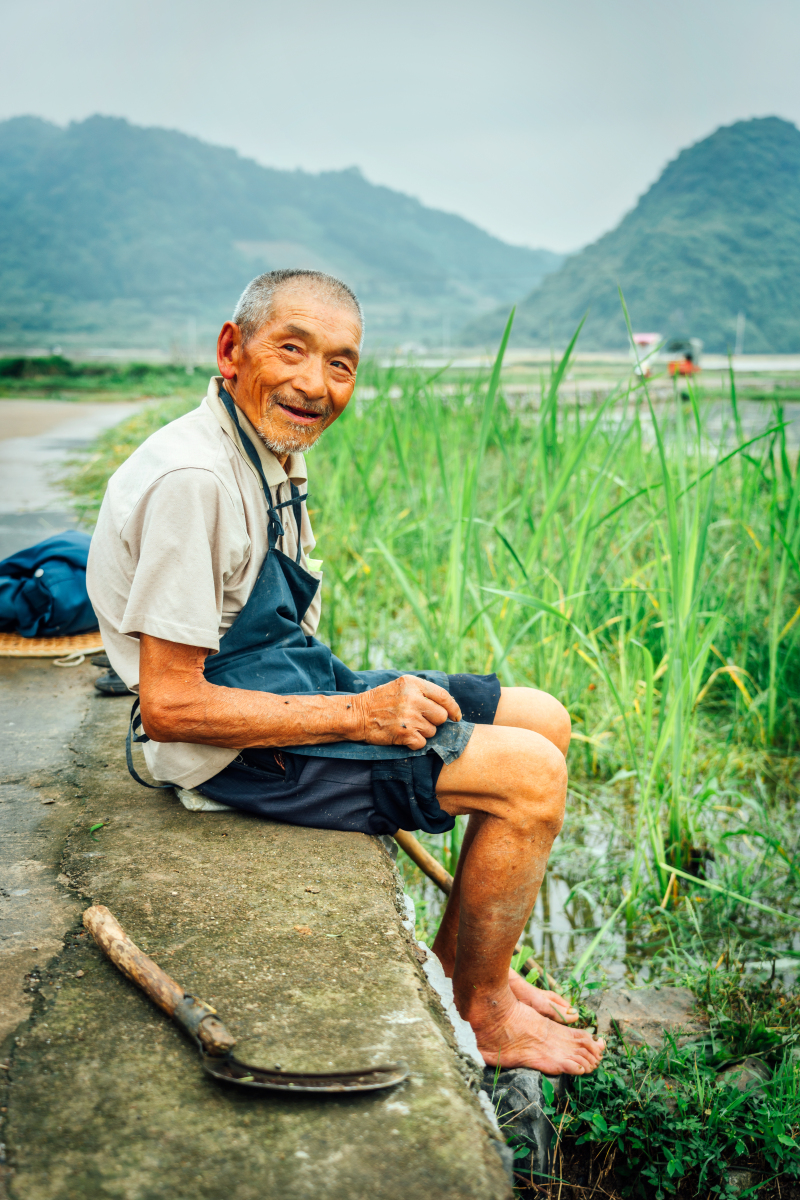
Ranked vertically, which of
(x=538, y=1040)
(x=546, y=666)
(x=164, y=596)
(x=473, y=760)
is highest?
(x=164, y=596)

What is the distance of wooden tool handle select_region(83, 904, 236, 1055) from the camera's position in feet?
3.51

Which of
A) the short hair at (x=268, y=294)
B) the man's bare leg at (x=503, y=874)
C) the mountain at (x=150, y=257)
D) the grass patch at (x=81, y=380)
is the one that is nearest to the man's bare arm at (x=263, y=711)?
the man's bare leg at (x=503, y=874)

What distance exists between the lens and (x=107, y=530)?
1.53 m

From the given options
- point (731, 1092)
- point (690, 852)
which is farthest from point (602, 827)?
point (731, 1092)

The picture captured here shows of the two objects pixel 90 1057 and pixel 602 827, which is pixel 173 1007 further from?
pixel 602 827

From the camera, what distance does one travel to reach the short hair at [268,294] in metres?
1.62

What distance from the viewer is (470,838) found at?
5.51 ft

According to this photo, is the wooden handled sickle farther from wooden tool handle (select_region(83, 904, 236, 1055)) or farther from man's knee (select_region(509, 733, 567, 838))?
man's knee (select_region(509, 733, 567, 838))

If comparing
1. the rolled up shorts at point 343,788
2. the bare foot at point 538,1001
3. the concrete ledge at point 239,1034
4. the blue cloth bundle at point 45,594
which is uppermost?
the blue cloth bundle at point 45,594

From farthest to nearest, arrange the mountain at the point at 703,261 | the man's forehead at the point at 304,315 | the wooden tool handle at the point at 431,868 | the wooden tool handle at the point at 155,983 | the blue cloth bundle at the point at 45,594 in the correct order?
the mountain at the point at 703,261 < the blue cloth bundle at the point at 45,594 < the wooden tool handle at the point at 431,868 < the man's forehead at the point at 304,315 < the wooden tool handle at the point at 155,983

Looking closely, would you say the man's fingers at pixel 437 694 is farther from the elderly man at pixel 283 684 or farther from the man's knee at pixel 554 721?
the man's knee at pixel 554 721

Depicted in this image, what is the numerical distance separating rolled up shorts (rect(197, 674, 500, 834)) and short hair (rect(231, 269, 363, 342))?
792mm

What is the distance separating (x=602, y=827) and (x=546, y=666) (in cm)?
54

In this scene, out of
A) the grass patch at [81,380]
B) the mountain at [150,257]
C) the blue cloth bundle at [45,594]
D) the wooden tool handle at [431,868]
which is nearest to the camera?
the wooden tool handle at [431,868]
